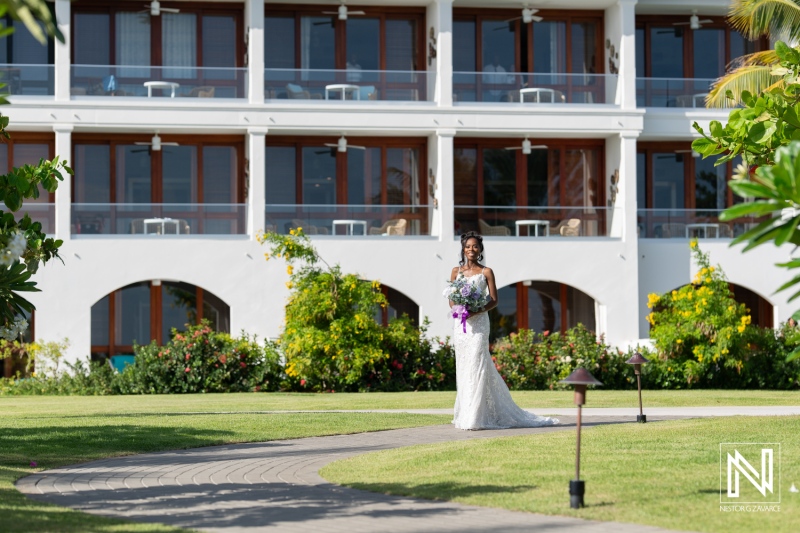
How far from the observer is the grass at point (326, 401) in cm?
1831

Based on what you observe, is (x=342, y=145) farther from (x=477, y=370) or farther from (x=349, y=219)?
(x=477, y=370)

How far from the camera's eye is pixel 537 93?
29734mm

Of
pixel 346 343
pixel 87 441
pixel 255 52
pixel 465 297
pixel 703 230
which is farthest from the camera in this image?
pixel 703 230

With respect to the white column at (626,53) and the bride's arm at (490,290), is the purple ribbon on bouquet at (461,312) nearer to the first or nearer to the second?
the bride's arm at (490,290)

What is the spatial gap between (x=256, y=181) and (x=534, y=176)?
7184mm

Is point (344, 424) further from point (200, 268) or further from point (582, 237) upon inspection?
point (582, 237)

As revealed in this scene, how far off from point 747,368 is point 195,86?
1421 cm

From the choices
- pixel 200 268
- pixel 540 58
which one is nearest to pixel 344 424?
pixel 200 268

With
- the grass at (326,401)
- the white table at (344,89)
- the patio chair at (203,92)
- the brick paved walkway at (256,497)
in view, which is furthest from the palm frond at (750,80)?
the brick paved walkway at (256,497)

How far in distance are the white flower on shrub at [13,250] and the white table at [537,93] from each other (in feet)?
71.6

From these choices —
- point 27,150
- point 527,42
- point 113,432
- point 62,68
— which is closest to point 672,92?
point 527,42

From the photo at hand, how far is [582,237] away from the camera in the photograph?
29750 millimetres

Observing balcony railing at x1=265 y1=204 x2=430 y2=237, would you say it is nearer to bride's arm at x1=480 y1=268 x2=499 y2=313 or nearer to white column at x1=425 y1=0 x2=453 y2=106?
white column at x1=425 y1=0 x2=453 y2=106

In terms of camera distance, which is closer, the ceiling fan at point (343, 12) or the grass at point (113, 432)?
the grass at point (113, 432)
